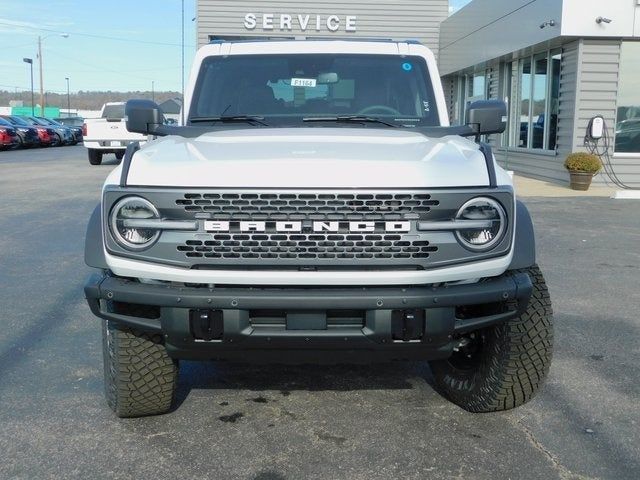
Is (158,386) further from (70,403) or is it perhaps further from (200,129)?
(200,129)

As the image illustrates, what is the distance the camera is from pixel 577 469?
124 inches

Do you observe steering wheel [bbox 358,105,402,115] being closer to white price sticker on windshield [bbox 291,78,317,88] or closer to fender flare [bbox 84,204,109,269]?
white price sticker on windshield [bbox 291,78,317,88]

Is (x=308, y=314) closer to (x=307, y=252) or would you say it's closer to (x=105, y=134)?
(x=307, y=252)

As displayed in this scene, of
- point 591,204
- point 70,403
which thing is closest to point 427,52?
point 70,403

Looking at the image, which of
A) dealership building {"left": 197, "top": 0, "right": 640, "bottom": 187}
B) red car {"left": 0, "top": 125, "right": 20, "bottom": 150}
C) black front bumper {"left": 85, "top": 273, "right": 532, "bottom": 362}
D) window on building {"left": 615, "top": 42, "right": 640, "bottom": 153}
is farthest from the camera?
red car {"left": 0, "top": 125, "right": 20, "bottom": 150}

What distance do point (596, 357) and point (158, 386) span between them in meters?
2.83

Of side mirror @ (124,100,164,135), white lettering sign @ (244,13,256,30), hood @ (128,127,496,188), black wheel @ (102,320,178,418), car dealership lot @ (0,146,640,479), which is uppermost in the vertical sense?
white lettering sign @ (244,13,256,30)

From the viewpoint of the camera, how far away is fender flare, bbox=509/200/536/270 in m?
3.13

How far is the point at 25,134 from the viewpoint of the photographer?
33.2 metres

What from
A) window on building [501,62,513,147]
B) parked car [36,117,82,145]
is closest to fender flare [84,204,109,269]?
window on building [501,62,513,147]

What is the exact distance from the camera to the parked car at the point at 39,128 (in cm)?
3438

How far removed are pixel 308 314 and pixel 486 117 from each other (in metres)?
1.79

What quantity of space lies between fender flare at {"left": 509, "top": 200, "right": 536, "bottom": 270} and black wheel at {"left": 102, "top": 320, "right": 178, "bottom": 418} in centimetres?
166

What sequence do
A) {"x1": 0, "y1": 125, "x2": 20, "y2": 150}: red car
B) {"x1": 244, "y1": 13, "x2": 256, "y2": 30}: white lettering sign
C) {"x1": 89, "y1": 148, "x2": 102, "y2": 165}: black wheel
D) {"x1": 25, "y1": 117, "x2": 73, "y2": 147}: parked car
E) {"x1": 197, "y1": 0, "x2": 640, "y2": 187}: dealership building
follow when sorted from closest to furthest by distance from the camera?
{"x1": 197, "y1": 0, "x2": 640, "y2": 187}: dealership building < {"x1": 89, "y1": 148, "x2": 102, "y2": 165}: black wheel < {"x1": 244, "y1": 13, "x2": 256, "y2": 30}: white lettering sign < {"x1": 0, "y1": 125, "x2": 20, "y2": 150}: red car < {"x1": 25, "y1": 117, "x2": 73, "y2": 147}: parked car
